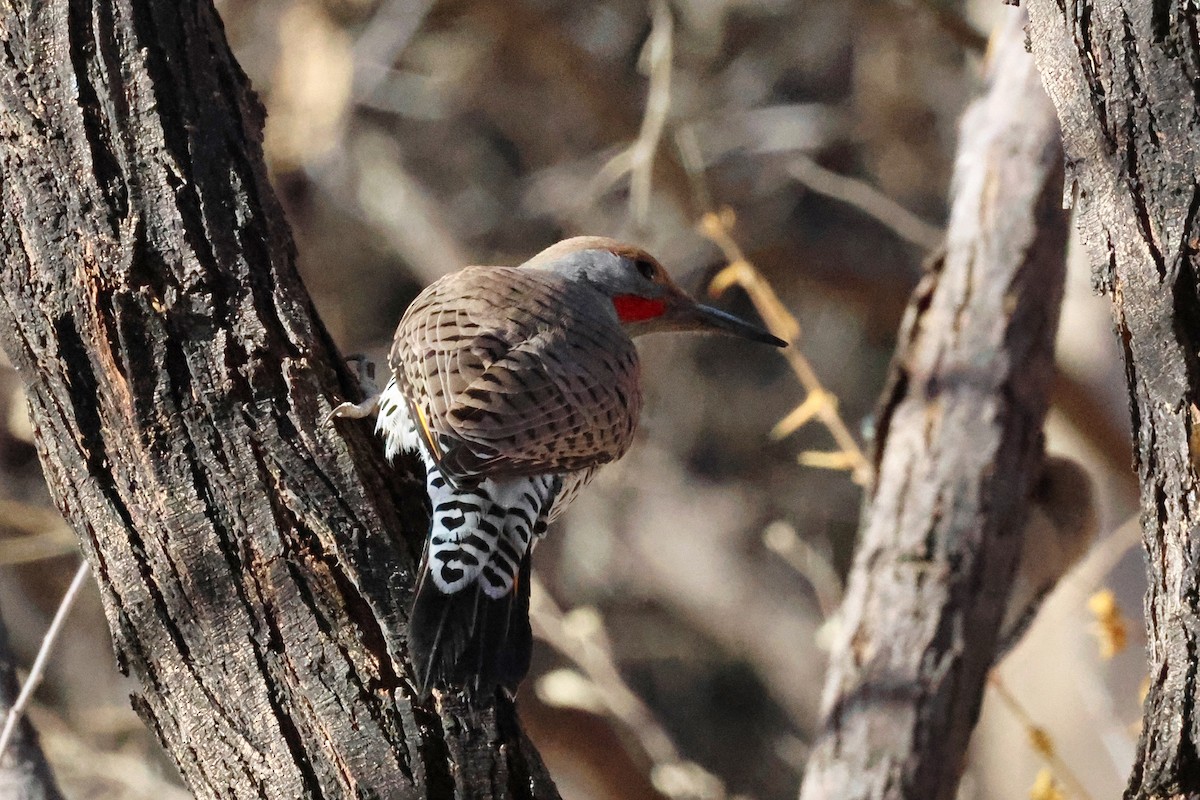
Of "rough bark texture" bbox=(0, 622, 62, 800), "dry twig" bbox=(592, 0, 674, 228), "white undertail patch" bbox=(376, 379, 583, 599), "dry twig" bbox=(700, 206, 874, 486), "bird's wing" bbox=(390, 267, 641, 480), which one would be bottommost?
"rough bark texture" bbox=(0, 622, 62, 800)

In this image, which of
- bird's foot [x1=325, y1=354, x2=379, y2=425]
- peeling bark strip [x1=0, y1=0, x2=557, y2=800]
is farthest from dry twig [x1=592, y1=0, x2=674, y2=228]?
peeling bark strip [x1=0, y1=0, x2=557, y2=800]

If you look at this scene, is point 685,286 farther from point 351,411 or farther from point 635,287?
point 351,411

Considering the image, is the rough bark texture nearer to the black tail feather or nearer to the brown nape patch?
the black tail feather

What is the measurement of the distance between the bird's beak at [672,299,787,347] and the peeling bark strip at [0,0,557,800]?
165 cm

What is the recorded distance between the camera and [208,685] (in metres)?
2.25

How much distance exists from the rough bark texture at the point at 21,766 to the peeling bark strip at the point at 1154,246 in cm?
188

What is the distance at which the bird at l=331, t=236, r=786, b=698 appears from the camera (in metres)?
2.34

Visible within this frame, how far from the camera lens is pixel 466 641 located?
2.29 m

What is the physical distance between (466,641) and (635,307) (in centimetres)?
184

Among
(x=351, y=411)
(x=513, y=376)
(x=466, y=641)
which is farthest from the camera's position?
(x=513, y=376)

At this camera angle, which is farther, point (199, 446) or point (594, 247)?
point (594, 247)

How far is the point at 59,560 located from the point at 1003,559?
4.68 m

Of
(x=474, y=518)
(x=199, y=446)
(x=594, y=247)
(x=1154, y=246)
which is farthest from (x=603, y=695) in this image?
(x=1154, y=246)

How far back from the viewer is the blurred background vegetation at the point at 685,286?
5.34 metres
